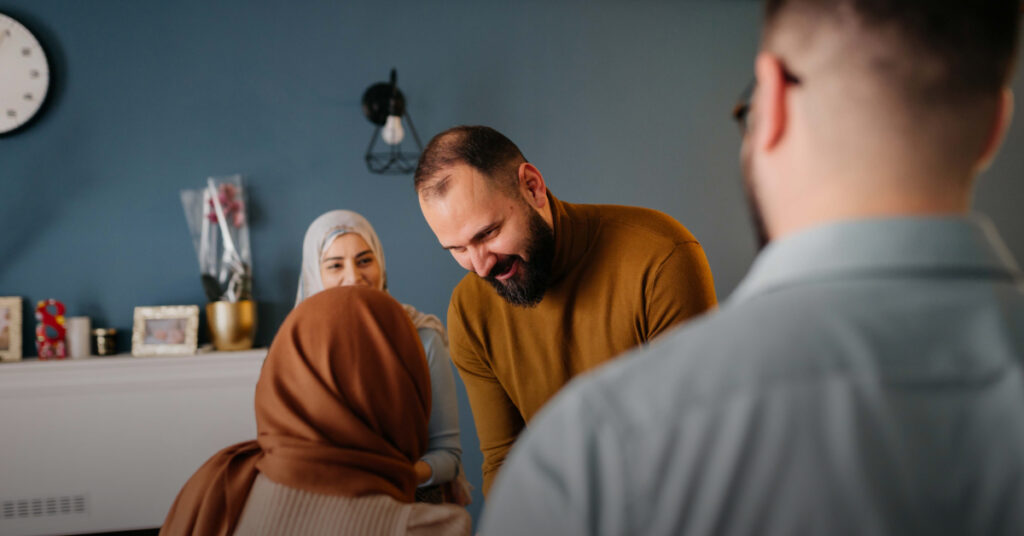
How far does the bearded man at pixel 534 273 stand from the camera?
140 centimetres

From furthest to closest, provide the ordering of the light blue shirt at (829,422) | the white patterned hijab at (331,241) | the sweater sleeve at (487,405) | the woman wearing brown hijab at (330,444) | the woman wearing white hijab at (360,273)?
the white patterned hijab at (331,241) → the woman wearing white hijab at (360,273) → the sweater sleeve at (487,405) → the woman wearing brown hijab at (330,444) → the light blue shirt at (829,422)

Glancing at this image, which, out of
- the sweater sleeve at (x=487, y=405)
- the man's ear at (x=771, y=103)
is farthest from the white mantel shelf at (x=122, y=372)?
the man's ear at (x=771, y=103)

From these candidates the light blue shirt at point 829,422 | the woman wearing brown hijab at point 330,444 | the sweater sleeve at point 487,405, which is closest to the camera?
the light blue shirt at point 829,422

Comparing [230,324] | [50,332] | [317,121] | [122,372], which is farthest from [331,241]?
[50,332]

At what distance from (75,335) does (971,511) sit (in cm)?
308

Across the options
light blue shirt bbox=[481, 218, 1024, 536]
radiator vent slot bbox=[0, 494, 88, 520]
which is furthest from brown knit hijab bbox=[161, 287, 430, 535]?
radiator vent slot bbox=[0, 494, 88, 520]

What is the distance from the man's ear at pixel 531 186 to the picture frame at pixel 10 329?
2.41 m

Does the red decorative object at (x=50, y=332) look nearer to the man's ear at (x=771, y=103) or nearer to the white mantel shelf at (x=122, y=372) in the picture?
the white mantel shelf at (x=122, y=372)

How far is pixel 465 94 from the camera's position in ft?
10.2

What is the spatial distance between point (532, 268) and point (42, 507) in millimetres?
2344

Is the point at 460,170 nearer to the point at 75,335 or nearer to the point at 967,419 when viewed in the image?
the point at 967,419

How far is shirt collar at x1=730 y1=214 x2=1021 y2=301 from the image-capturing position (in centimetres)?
40

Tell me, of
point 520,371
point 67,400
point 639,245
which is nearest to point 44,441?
point 67,400

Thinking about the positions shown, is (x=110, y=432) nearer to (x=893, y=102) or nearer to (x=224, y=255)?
(x=224, y=255)
